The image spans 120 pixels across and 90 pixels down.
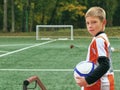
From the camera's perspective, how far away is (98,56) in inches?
149

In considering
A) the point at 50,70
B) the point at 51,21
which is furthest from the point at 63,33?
the point at 50,70

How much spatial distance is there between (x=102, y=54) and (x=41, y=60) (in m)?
12.3

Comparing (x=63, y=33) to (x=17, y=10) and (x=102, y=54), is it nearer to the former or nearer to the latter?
(x=17, y=10)

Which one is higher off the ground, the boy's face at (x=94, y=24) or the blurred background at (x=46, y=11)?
the boy's face at (x=94, y=24)

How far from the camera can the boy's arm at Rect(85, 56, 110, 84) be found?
360cm

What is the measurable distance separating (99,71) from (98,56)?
0.20 meters

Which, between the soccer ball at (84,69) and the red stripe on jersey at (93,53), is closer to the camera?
the soccer ball at (84,69)

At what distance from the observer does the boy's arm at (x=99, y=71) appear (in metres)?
3.60

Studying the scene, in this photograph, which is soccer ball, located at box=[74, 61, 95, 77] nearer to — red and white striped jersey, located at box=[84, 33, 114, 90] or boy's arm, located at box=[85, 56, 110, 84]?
boy's arm, located at box=[85, 56, 110, 84]

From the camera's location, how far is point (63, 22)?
2463 inches

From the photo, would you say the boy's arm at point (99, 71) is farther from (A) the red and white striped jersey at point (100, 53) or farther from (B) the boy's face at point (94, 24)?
(B) the boy's face at point (94, 24)

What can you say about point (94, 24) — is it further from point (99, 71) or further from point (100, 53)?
point (99, 71)

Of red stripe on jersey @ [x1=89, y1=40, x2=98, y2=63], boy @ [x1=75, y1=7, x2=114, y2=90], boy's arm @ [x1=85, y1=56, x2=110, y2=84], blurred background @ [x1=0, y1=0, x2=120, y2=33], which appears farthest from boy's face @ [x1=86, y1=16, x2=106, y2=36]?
blurred background @ [x1=0, y1=0, x2=120, y2=33]

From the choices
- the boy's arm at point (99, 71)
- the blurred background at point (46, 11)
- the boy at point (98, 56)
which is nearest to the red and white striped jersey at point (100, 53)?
the boy at point (98, 56)
